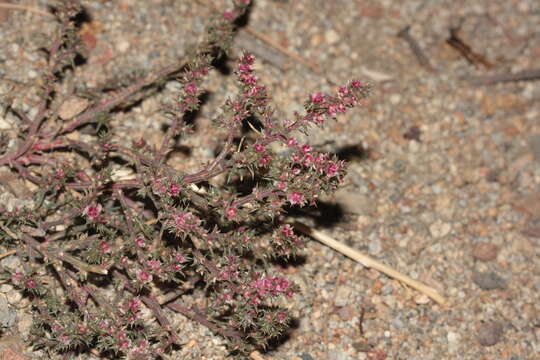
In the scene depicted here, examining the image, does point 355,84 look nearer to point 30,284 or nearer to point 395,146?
point 395,146

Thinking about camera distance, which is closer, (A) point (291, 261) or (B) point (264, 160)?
(B) point (264, 160)

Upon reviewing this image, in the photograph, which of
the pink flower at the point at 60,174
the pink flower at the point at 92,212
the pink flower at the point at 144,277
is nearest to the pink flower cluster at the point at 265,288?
the pink flower at the point at 144,277

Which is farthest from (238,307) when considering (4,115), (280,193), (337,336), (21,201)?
(4,115)

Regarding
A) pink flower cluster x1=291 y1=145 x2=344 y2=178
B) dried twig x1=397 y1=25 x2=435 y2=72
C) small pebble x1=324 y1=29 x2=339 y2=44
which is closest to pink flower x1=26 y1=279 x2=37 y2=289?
pink flower cluster x1=291 y1=145 x2=344 y2=178

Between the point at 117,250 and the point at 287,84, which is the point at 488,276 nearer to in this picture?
the point at 287,84

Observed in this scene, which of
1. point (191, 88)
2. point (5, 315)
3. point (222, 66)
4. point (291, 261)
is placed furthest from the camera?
point (222, 66)

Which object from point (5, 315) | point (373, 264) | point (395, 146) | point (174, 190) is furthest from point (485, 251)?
point (5, 315)

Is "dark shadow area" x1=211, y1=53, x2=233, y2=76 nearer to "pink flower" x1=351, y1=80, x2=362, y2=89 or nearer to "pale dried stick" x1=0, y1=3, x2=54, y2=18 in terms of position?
"pale dried stick" x1=0, y1=3, x2=54, y2=18

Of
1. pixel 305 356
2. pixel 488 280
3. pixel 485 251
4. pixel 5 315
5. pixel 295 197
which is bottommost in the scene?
pixel 5 315
